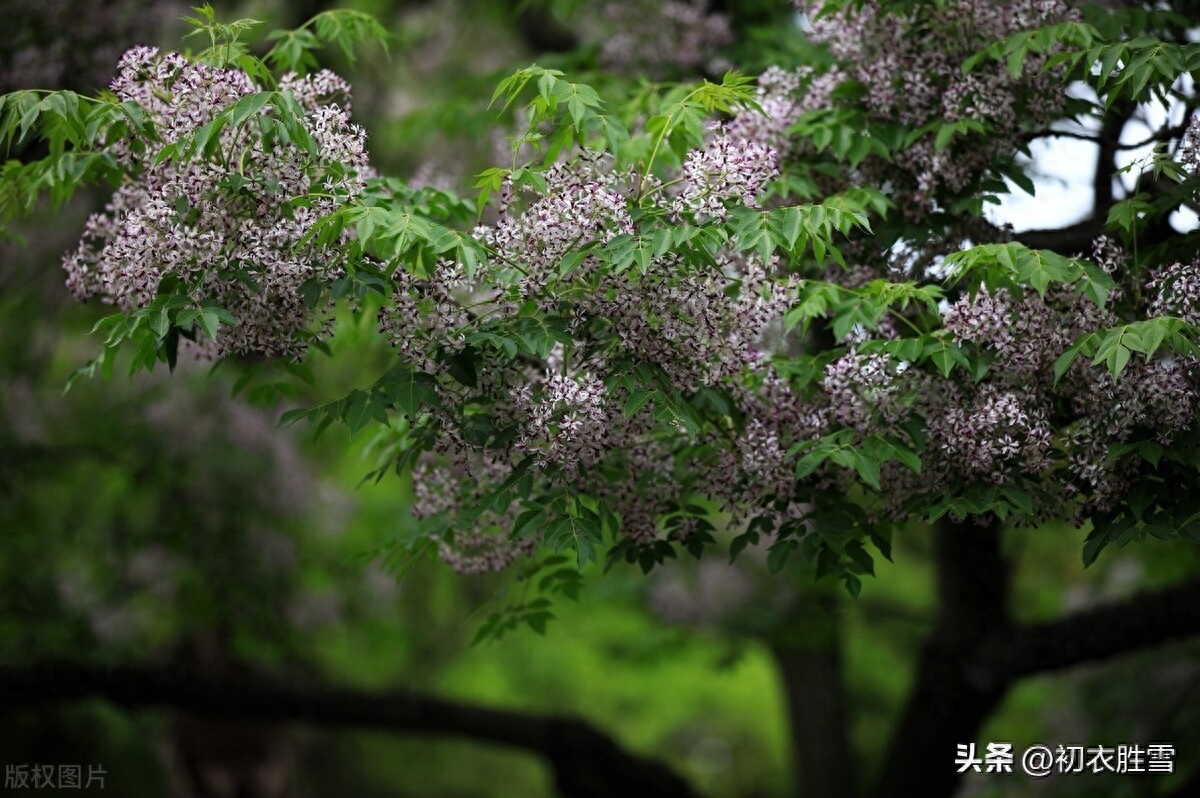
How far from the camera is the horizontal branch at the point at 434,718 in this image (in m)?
8.13

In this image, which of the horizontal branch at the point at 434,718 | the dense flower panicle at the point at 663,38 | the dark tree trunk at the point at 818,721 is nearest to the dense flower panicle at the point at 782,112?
the dense flower panicle at the point at 663,38

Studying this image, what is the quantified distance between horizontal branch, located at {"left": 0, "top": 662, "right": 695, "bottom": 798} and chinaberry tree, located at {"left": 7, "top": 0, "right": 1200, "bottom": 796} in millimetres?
3450

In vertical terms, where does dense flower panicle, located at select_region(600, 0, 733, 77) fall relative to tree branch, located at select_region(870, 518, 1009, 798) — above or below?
above

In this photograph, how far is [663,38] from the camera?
808 centimetres

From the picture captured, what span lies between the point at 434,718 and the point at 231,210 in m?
4.83

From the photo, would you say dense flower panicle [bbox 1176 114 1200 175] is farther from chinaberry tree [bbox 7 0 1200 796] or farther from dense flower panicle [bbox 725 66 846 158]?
dense flower panicle [bbox 725 66 846 158]

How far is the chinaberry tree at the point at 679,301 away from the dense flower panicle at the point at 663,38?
2.95 meters

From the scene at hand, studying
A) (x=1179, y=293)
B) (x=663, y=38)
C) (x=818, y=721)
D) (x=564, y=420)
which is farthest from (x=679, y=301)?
(x=818, y=721)

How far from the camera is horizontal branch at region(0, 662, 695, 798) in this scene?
8.13 metres

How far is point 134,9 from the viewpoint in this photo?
24.4 ft

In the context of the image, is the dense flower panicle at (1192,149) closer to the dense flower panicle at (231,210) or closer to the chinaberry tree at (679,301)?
the chinaberry tree at (679,301)
